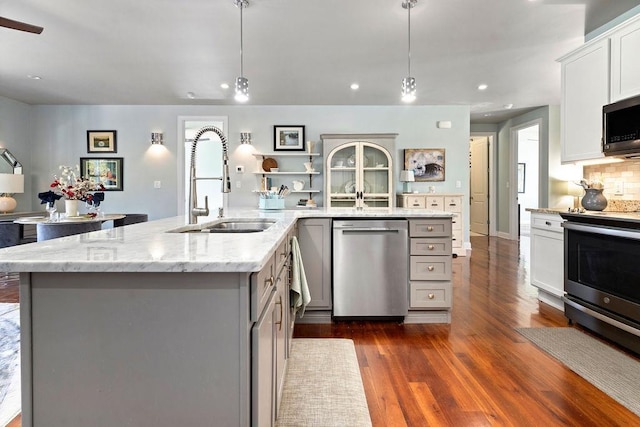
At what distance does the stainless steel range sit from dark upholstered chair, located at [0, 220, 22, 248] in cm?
521

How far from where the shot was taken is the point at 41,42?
349cm

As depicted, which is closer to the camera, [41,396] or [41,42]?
[41,396]

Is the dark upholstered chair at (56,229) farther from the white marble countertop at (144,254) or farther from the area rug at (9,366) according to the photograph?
the white marble countertop at (144,254)

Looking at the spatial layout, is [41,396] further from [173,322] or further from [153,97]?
[153,97]

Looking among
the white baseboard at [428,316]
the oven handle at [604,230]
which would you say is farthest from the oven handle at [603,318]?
the white baseboard at [428,316]

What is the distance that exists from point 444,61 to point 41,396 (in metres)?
4.31

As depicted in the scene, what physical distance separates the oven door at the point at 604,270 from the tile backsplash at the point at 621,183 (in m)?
0.71

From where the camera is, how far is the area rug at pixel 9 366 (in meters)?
1.66

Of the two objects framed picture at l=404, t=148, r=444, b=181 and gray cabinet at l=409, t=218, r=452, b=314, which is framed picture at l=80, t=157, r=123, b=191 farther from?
gray cabinet at l=409, t=218, r=452, b=314

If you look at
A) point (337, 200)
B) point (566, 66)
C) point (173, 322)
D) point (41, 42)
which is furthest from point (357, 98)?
point (173, 322)

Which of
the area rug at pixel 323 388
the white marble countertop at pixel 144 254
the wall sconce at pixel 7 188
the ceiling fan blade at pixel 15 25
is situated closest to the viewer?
the white marble countertop at pixel 144 254

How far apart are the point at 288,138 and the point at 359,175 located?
1357 millimetres

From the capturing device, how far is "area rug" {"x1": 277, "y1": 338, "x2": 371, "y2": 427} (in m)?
1.58

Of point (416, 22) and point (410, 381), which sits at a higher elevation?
point (416, 22)
